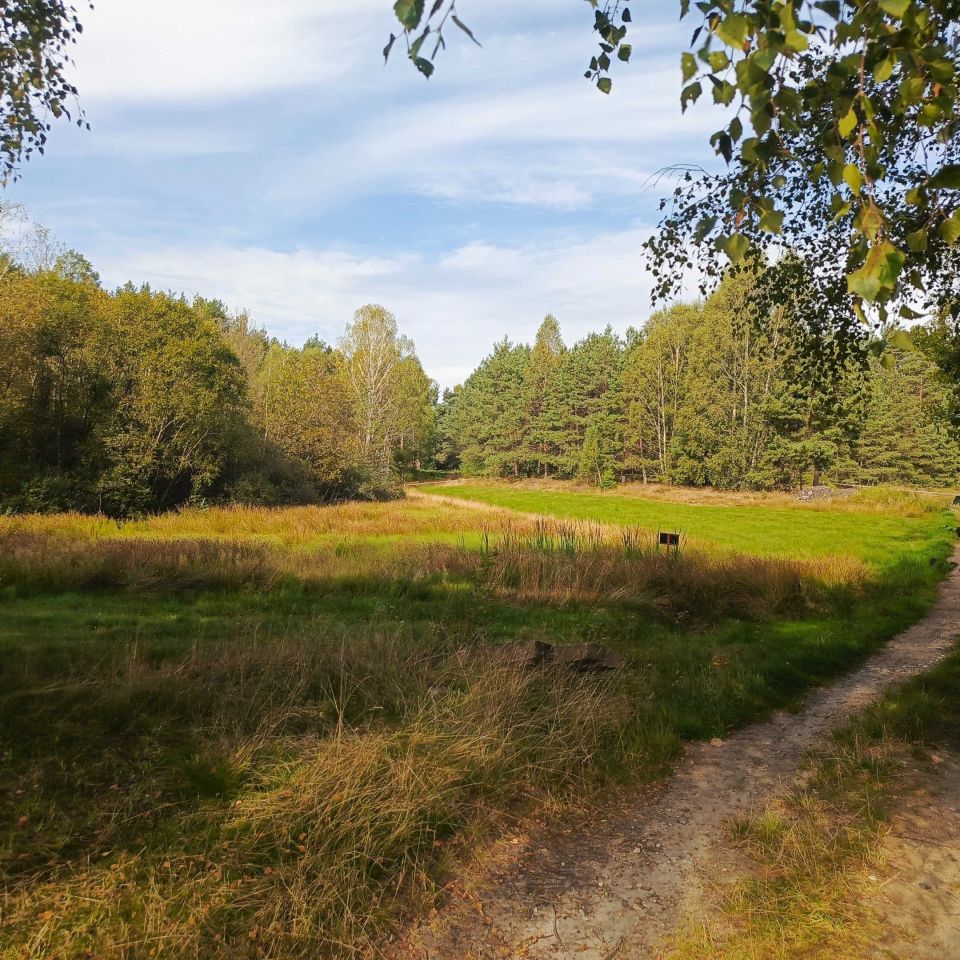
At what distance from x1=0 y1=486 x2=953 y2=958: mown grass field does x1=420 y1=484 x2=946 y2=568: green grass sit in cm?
770

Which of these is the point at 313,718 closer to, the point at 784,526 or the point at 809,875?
the point at 809,875

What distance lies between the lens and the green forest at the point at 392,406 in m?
21.1

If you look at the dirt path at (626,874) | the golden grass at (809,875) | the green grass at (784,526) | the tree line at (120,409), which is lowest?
the green grass at (784,526)

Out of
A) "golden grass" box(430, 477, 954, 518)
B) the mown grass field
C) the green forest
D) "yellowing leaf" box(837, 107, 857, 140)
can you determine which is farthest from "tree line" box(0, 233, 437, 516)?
"golden grass" box(430, 477, 954, 518)

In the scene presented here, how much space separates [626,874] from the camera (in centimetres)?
400

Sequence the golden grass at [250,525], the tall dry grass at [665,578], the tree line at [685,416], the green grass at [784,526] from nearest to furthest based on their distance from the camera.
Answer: the tall dry grass at [665,578] → the golden grass at [250,525] → the green grass at [784,526] → the tree line at [685,416]

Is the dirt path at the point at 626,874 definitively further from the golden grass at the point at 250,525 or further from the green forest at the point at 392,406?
the golden grass at the point at 250,525

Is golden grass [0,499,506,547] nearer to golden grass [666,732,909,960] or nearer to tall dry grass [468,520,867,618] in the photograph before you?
tall dry grass [468,520,867,618]

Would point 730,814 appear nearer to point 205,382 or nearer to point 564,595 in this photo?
point 564,595

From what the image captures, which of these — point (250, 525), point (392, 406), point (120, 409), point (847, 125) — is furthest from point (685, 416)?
point (847, 125)

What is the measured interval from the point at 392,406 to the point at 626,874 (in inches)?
1786

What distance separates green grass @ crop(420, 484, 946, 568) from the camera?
19.5m

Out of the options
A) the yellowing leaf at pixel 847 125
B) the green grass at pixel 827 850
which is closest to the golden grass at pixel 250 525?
the green grass at pixel 827 850

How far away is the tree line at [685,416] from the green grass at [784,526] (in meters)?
4.51
